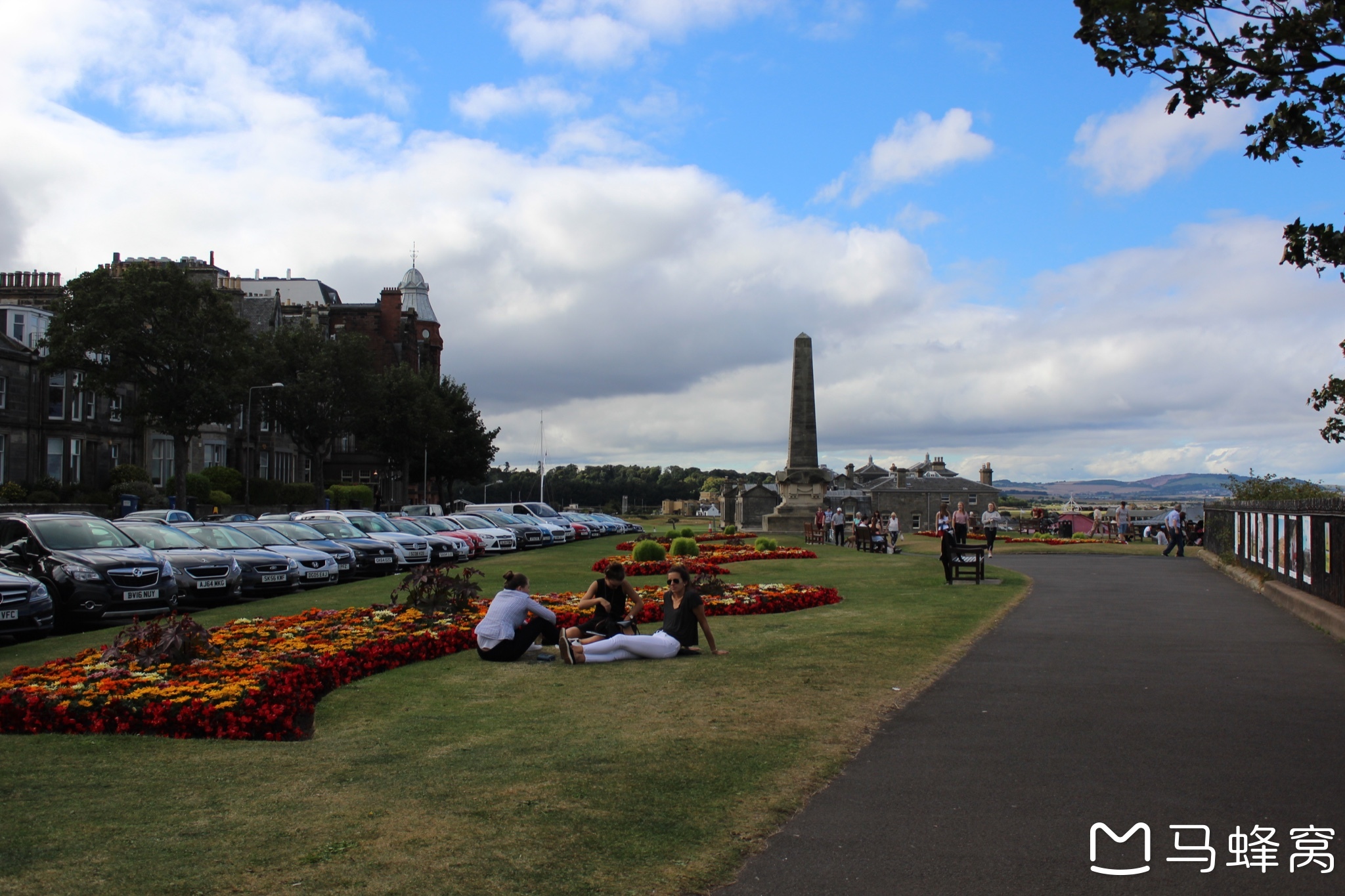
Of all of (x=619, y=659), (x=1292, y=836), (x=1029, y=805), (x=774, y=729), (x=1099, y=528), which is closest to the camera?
(x=1292, y=836)

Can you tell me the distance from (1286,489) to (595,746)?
141 ft

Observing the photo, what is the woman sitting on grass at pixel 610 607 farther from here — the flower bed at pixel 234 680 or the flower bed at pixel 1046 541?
the flower bed at pixel 1046 541

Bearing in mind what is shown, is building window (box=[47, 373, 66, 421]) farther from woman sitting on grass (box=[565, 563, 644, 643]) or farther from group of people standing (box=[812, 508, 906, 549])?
woman sitting on grass (box=[565, 563, 644, 643])

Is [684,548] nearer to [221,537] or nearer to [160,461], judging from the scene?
[221,537]

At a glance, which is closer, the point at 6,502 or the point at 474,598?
the point at 474,598

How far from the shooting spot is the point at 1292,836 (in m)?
5.73

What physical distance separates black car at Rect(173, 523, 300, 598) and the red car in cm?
1139

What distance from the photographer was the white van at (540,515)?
4772 centimetres

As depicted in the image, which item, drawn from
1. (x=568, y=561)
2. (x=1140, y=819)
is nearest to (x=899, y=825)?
(x=1140, y=819)

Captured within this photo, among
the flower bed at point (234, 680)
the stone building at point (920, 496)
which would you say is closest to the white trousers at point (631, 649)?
the flower bed at point (234, 680)

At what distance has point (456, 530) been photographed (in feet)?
121

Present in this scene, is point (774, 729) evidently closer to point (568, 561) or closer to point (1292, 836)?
point (1292, 836)

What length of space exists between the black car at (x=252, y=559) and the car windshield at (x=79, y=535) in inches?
101

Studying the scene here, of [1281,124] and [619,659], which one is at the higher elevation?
[1281,124]
